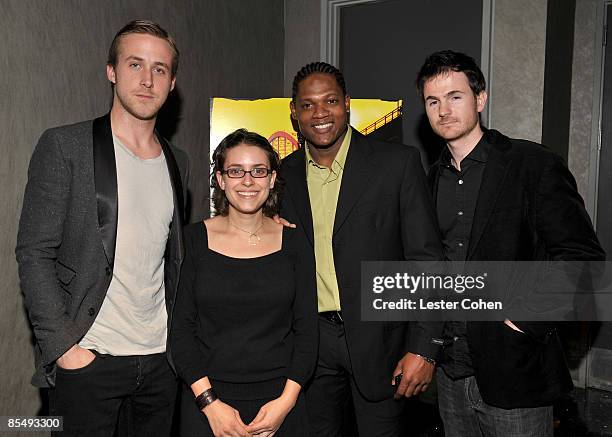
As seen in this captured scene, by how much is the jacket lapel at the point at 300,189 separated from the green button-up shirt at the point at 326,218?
4 centimetres

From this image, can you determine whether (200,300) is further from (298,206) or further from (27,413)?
(27,413)

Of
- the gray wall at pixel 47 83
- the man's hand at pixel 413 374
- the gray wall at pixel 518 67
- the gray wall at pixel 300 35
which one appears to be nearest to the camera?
the man's hand at pixel 413 374

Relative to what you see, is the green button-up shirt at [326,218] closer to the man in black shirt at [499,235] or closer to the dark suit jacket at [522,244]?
the man in black shirt at [499,235]

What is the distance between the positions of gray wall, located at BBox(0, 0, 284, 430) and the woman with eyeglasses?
3.40 feet

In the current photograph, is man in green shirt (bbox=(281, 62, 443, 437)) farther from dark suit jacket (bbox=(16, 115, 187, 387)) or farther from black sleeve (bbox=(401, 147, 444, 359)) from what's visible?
dark suit jacket (bbox=(16, 115, 187, 387))

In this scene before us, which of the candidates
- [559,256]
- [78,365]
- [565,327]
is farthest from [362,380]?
[565,327]

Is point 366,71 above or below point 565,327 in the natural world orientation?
above

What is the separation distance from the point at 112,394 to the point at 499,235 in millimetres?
1495

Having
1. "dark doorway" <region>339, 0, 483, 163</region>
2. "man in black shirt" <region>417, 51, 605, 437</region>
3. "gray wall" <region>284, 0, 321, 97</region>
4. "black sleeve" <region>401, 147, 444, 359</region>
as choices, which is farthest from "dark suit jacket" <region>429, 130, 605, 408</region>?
"gray wall" <region>284, 0, 321, 97</region>

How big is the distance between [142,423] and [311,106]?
55.8 inches

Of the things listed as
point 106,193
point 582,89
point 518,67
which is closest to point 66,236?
point 106,193

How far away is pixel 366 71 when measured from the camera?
4.52 m

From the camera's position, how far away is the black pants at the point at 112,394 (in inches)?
76.5

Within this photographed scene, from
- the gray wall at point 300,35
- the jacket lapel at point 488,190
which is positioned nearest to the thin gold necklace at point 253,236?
the jacket lapel at point 488,190
